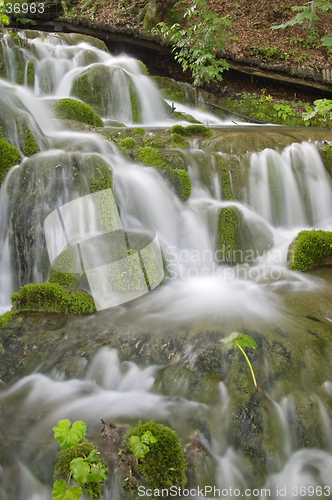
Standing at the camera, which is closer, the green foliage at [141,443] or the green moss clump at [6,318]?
the green foliage at [141,443]

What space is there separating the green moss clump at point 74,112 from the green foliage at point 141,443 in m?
6.48

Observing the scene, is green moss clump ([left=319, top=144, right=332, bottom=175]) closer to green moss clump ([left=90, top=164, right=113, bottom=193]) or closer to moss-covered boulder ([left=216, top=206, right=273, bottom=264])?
moss-covered boulder ([left=216, top=206, right=273, bottom=264])

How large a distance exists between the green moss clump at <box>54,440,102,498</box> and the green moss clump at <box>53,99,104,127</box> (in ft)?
21.1

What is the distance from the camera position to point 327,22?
13258 mm

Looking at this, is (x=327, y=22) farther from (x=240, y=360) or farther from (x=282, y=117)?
(x=240, y=360)

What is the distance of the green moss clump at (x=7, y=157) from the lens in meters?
4.60

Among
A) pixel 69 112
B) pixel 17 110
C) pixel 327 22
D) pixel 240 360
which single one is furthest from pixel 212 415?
pixel 327 22

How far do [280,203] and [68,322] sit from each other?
4.44 m

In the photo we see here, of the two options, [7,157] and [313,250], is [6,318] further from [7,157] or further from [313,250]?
[313,250]

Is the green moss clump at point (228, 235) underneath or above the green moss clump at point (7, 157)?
underneath

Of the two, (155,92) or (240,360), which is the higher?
(155,92)

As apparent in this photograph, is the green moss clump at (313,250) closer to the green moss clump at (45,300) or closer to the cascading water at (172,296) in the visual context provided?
the cascading water at (172,296)

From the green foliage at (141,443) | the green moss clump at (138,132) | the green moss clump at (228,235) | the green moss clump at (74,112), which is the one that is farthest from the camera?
the green moss clump at (74,112)
